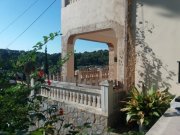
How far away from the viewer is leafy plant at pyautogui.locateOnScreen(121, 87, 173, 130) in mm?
7578

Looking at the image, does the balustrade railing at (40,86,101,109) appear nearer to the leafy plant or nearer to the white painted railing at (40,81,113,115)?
the white painted railing at (40,81,113,115)

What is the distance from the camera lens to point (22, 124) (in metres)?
2.70

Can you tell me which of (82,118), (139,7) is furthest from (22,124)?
(139,7)

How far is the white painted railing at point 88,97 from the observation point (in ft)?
26.9

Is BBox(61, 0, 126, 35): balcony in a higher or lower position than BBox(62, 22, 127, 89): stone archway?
higher

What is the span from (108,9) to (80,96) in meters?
3.41

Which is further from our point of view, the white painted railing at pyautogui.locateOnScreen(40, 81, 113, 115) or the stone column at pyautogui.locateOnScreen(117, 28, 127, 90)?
the stone column at pyautogui.locateOnScreen(117, 28, 127, 90)

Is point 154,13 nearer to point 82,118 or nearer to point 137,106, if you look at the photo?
point 137,106

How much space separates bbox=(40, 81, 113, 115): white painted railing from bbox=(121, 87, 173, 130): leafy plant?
59cm

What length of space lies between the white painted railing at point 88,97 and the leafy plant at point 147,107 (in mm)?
586

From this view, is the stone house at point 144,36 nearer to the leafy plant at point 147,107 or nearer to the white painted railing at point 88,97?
the leafy plant at point 147,107

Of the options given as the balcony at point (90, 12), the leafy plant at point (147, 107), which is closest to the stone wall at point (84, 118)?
the leafy plant at point (147, 107)

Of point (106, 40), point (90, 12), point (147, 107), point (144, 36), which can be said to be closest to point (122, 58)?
point (144, 36)

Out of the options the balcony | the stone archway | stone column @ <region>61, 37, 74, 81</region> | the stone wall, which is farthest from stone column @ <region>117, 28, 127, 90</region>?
stone column @ <region>61, 37, 74, 81</region>
